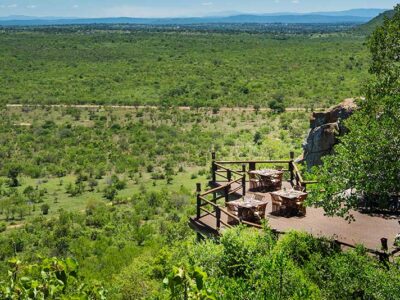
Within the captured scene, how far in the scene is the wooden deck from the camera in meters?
14.0

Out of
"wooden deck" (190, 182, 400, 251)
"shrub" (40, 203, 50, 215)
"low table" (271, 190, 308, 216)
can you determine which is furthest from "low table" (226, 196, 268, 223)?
"shrub" (40, 203, 50, 215)

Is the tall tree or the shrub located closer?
the tall tree

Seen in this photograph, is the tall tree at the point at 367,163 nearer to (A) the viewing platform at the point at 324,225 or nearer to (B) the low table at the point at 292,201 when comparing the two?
(A) the viewing platform at the point at 324,225

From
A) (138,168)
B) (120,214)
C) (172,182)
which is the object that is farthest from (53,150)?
(120,214)

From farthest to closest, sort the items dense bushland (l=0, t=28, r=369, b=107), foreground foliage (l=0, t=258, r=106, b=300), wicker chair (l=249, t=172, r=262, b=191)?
1. dense bushland (l=0, t=28, r=369, b=107)
2. wicker chair (l=249, t=172, r=262, b=191)
3. foreground foliage (l=0, t=258, r=106, b=300)

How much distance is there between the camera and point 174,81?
7988 centimetres

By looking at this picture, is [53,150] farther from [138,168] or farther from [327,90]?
[327,90]

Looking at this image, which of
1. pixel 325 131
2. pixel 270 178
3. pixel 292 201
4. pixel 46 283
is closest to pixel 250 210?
pixel 292 201

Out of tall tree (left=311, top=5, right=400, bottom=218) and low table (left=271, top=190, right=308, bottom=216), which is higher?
tall tree (left=311, top=5, right=400, bottom=218)

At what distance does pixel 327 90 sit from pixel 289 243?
2144 inches

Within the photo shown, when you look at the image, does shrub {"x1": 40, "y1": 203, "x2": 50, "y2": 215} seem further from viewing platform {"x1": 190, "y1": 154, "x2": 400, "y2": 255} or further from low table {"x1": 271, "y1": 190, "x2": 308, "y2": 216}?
low table {"x1": 271, "y1": 190, "x2": 308, "y2": 216}

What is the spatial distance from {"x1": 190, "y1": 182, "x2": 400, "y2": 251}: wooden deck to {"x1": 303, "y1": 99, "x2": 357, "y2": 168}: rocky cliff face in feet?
20.9

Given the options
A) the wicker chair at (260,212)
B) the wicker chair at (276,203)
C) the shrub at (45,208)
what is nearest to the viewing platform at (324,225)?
the wicker chair at (260,212)

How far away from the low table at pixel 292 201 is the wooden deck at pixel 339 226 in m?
0.31
